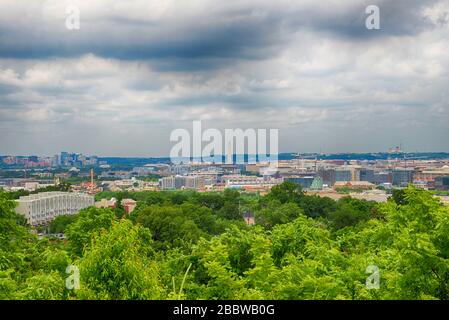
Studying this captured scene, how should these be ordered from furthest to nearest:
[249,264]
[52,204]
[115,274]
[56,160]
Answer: [56,160] → [52,204] → [249,264] → [115,274]

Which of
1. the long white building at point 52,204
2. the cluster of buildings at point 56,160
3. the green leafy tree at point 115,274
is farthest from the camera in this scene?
the long white building at point 52,204

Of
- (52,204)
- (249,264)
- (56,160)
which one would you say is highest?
(56,160)

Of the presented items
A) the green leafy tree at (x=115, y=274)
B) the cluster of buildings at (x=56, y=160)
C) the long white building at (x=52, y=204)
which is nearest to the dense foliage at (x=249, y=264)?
the green leafy tree at (x=115, y=274)

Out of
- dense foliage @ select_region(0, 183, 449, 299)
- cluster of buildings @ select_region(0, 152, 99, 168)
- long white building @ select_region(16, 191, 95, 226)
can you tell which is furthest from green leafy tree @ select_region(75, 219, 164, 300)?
long white building @ select_region(16, 191, 95, 226)

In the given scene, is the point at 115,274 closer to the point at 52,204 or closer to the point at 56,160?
the point at 52,204

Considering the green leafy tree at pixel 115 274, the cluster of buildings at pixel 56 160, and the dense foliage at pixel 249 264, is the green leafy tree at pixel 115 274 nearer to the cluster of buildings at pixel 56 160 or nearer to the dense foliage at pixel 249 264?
the dense foliage at pixel 249 264

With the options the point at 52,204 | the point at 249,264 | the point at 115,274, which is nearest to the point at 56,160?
the point at 52,204
